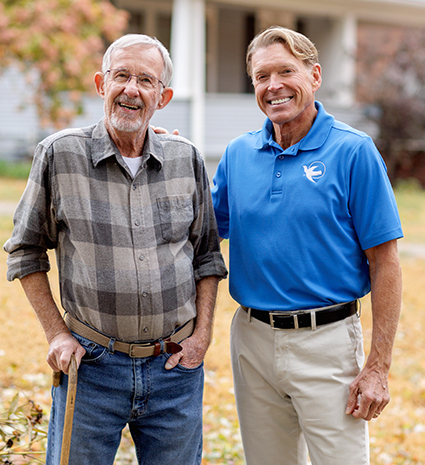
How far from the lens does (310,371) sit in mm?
2338

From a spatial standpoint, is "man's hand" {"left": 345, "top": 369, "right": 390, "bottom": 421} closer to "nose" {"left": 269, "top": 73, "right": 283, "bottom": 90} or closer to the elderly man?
the elderly man

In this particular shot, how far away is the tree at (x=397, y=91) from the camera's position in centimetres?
1341

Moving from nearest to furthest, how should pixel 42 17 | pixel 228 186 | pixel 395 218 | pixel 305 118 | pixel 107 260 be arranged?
pixel 107 260
pixel 395 218
pixel 305 118
pixel 228 186
pixel 42 17

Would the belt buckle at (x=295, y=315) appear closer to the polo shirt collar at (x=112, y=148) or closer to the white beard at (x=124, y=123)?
the polo shirt collar at (x=112, y=148)

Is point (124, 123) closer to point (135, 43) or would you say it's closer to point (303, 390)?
point (135, 43)

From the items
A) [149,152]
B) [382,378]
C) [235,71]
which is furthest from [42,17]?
[382,378]

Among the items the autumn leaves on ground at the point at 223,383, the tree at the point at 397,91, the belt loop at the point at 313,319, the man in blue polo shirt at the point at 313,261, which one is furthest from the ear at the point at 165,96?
the tree at the point at 397,91

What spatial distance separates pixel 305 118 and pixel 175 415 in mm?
1344

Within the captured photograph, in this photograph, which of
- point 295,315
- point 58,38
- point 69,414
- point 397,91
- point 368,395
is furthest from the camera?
point 397,91

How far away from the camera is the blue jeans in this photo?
2115mm

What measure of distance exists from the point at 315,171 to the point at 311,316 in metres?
0.59

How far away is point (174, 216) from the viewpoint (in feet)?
7.25

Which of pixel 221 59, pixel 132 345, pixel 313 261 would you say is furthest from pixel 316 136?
pixel 221 59

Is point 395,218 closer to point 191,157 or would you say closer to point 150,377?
point 191,157
